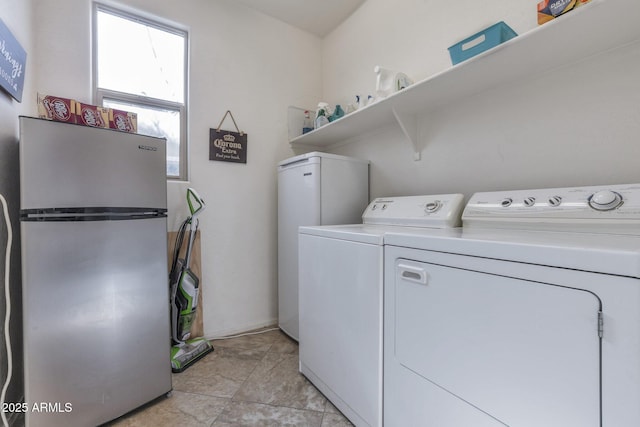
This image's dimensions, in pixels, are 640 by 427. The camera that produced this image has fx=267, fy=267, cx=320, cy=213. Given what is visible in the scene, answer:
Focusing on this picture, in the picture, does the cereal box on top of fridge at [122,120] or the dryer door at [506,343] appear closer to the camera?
the dryer door at [506,343]

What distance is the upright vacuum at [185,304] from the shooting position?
5.96ft

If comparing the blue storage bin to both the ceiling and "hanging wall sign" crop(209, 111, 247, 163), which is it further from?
"hanging wall sign" crop(209, 111, 247, 163)

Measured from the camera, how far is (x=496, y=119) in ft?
4.69

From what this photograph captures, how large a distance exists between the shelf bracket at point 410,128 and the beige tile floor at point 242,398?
1616 millimetres

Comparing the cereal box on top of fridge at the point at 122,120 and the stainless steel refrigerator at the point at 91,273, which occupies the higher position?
the cereal box on top of fridge at the point at 122,120

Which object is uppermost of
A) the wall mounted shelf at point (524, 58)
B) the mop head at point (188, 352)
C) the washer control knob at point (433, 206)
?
the wall mounted shelf at point (524, 58)

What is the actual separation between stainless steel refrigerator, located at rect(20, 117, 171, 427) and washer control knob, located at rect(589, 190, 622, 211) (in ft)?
6.38

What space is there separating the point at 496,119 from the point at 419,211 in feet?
2.05

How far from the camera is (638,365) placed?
1.79 ft

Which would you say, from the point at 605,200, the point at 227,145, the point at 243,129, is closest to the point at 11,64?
the point at 227,145

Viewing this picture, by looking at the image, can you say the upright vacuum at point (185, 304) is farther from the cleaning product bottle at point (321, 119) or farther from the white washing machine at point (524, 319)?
the white washing machine at point (524, 319)

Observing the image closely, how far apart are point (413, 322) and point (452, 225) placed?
60 centimetres

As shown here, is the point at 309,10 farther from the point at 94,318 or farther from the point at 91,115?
the point at 94,318

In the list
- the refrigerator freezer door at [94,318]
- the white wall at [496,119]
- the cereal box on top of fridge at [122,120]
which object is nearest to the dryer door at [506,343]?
the white wall at [496,119]
